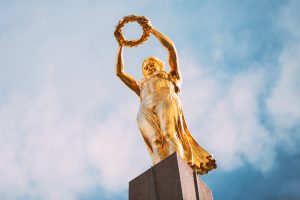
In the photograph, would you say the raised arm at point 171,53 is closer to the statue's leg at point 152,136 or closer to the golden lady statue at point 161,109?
the golden lady statue at point 161,109

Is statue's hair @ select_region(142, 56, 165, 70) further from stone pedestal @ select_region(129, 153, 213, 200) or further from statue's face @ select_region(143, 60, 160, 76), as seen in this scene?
stone pedestal @ select_region(129, 153, 213, 200)

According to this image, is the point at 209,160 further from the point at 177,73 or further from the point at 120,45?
the point at 120,45

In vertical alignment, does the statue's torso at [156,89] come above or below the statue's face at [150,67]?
below

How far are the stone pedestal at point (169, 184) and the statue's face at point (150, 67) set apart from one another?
411 centimetres

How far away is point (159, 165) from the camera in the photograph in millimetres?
8789

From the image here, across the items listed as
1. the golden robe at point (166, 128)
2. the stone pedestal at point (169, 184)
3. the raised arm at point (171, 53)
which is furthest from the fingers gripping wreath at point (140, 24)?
the stone pedestal at point (169, 184)

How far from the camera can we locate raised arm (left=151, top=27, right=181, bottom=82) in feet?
39.1

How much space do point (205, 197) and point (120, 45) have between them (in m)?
5.08

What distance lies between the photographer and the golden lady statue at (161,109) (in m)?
10.4

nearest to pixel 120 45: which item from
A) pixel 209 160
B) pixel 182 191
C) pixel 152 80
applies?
pixel 152 80

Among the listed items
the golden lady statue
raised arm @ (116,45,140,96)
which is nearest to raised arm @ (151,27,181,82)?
the golden lady statue

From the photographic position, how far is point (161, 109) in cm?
1090

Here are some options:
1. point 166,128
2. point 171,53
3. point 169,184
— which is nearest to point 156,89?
point 171,53

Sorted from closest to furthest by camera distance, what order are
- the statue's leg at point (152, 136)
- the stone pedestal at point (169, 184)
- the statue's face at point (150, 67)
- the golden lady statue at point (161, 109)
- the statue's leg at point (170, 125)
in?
the stone pedestal at point (169, 184), the statue's leg at point (170, 125), the statue's leg at point (152, 136), the golden lady statue at point (161, 109), the statue's face at point (150, 67)
